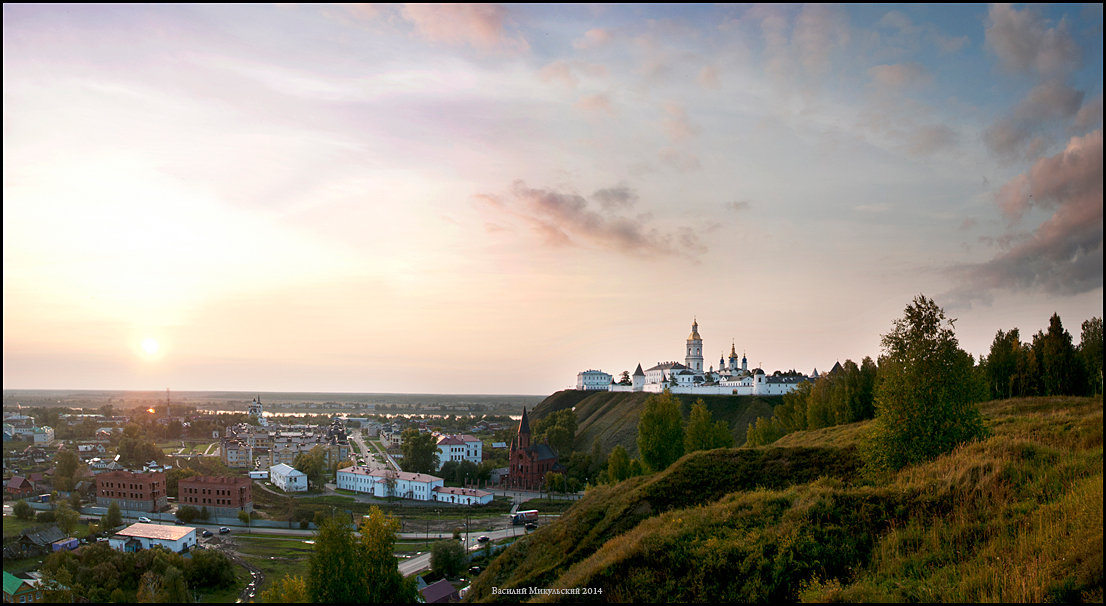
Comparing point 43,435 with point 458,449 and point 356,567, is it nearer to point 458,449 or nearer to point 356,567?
point 458,449

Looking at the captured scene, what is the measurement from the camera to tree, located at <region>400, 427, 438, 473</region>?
2926 inches

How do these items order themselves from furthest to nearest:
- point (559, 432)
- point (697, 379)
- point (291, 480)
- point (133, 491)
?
point (697, 379), point (559, 432), point (291, 480), point (133, 491)

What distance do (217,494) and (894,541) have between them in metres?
58.6

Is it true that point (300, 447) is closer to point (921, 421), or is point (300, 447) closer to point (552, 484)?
point (552, 484)

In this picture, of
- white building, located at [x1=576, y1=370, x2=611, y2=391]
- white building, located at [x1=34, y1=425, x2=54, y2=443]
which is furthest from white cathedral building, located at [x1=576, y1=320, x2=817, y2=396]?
white building, located at [x1=34, y1=425, x2=54, y2=443]

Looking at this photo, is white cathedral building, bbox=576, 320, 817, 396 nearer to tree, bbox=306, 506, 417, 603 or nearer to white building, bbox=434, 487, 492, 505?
white building, bbox=434, 487, 492, 505

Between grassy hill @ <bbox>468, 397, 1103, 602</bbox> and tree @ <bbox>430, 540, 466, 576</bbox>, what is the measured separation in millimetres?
19333

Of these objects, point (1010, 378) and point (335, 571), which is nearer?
point (335, 571)

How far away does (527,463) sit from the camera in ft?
228

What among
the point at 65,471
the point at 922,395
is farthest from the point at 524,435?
the point at 922,395

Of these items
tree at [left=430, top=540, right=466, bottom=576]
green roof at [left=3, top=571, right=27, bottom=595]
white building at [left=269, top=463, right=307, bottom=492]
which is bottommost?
white building at [left=269, top=463, right=307, bottom=492]

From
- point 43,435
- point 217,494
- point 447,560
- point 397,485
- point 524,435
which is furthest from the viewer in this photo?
point 43,435

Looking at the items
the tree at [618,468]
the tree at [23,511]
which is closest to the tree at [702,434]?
the tree at [618,468]

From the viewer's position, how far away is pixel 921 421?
1844 centimetres
